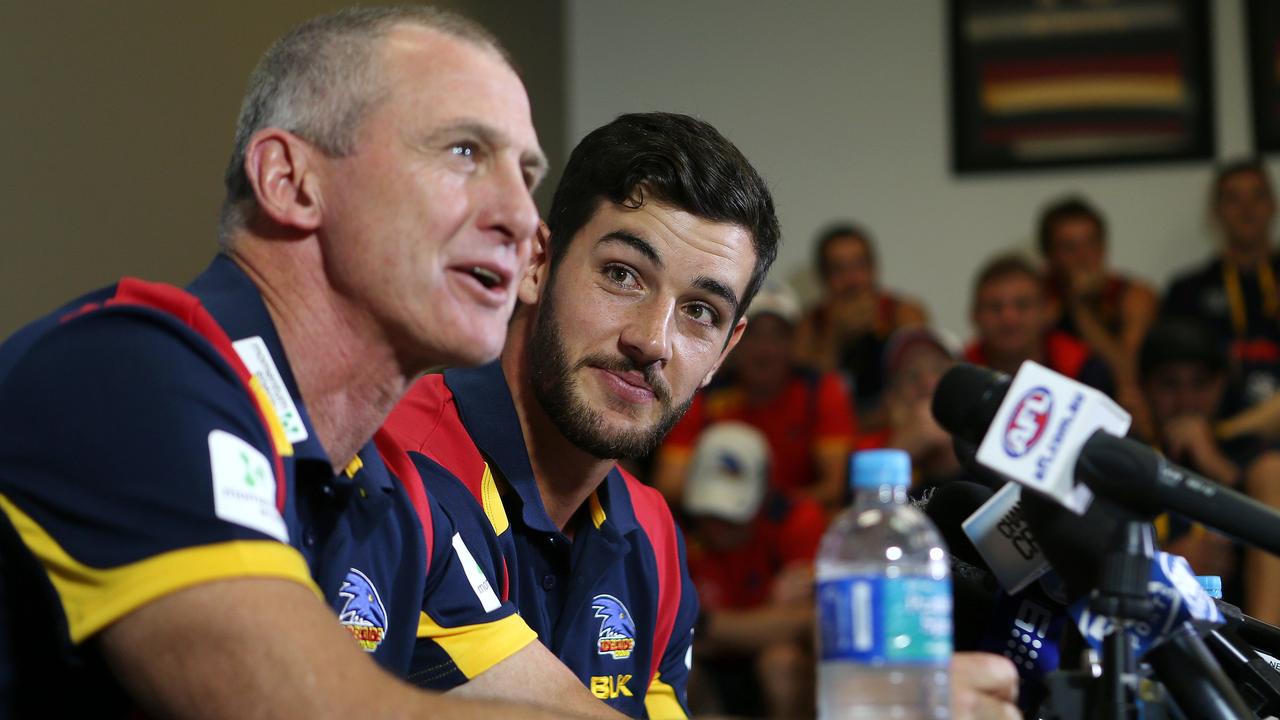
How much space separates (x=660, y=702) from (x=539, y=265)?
67 cm

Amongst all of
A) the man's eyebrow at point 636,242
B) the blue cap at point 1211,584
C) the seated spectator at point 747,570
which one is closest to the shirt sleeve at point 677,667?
the man's eyebrow at point 636,242

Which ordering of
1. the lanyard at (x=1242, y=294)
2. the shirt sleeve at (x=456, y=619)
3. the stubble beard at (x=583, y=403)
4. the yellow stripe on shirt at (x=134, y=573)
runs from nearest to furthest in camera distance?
the yellow stripe on shirt at (x=134, y=573) → the shirt sleeve at (x=456, y=619) → the stubble beard at (x=583, y=403) → the lanyard at (x=1242, y=294)

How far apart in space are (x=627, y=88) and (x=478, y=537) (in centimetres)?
530

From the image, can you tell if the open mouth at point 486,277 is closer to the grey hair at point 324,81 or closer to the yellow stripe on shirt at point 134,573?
the grey hair at point 324,81

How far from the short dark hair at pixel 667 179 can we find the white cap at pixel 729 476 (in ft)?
8.61

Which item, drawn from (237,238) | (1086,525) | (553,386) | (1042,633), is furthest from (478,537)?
(1086,525)

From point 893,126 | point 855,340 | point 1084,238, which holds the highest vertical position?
point 893,126

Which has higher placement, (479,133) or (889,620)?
(479,133)

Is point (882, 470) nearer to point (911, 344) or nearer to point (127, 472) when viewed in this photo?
point (127, 472)

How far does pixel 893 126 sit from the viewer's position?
21.9 feet

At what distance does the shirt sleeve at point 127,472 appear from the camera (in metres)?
1.06

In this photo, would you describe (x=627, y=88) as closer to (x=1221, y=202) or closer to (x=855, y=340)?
(x=855, y=340)

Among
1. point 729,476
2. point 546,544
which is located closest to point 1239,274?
point 729,476

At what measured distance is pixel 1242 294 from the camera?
5523 millimetres
